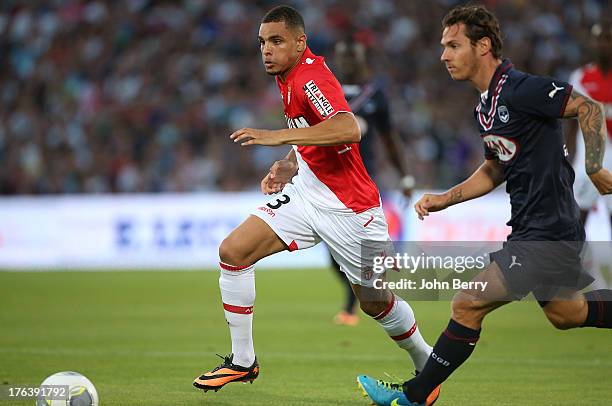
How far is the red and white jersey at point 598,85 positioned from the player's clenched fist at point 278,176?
3863 mm

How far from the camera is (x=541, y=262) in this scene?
542 cm

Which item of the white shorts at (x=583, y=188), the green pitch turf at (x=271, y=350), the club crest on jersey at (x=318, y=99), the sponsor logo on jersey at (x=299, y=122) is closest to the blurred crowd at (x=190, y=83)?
the green pitch turf at (x=271, y=350)

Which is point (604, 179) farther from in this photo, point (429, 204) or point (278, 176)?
point (278, 176)

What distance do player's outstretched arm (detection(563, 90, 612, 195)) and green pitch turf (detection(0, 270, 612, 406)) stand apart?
5.70 ft

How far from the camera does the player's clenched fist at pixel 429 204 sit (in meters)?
5.84

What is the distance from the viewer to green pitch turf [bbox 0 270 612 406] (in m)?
6.75

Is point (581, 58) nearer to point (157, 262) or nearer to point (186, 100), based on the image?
point (186, 100)

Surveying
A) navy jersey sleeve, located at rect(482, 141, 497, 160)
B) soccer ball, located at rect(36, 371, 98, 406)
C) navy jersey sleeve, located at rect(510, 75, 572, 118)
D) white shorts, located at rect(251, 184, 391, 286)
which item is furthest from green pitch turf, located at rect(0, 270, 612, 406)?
navy jersey sleeve, located at rect(510, 75, 572, 118)

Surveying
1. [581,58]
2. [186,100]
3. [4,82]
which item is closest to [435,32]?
[581,58]

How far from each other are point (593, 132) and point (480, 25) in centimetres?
88

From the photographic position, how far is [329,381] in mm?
7277

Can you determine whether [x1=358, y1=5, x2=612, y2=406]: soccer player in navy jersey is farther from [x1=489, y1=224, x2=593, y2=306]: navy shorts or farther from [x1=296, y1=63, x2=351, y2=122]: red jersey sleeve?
[x1=296, y1=63, x2=351, y2=122]: red jersey sleeve

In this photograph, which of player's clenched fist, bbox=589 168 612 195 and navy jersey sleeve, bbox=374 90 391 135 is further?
navy jersey sleeve, bbox=374 90 391 135

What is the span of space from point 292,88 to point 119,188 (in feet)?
44.9
